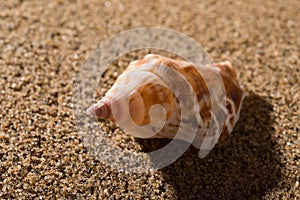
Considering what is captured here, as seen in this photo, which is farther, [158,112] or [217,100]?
[217,100]

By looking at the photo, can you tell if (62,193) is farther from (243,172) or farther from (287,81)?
(287,81)

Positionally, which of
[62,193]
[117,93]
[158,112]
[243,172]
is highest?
[117,93]

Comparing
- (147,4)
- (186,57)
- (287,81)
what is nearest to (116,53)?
(186,57)

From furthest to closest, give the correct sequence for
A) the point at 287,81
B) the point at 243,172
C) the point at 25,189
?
1. the point at 287,81
2. the point at 243,172
3. the point at 25,189
